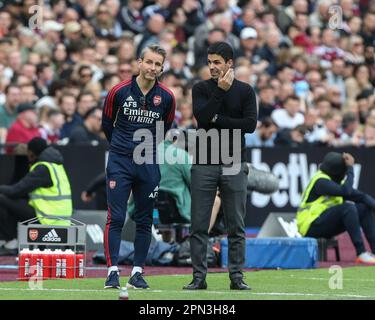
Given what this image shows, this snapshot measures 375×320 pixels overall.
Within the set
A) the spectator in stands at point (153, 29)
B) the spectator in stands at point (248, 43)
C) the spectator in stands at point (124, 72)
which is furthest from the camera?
the spectator in stands at point (248, 43)

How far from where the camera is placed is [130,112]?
1260 centimetres

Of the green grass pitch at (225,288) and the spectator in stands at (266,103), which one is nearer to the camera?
the green grass pitch at (225,288)

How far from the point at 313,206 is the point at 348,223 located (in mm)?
670

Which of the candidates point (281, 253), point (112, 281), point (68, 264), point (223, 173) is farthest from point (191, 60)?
point (112, 281)

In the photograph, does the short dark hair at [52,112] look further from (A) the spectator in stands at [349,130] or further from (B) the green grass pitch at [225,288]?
(B) the green grass pitch at [225,288]

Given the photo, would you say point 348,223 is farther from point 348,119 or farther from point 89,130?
point 348,119

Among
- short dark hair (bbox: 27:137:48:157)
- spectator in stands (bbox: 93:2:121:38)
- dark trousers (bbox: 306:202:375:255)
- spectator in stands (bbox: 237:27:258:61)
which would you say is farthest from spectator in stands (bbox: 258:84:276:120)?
short dark hair (bbox: 27:137:48:157)

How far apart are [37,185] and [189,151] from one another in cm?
209

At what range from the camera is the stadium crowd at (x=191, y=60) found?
2225cm

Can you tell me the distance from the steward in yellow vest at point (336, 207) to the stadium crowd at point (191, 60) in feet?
11.1

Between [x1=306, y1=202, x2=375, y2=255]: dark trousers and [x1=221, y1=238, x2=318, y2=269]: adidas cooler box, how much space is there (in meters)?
0.93

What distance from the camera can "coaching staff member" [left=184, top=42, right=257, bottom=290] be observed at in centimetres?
1252

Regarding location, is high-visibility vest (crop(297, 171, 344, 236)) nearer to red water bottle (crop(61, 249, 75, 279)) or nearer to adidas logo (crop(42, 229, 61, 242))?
adidas logo (crop(42, 229, 61, 242))

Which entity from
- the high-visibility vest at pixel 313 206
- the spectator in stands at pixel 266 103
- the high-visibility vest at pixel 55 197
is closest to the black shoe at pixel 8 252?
the high-visibility vest at pixel 55 197
